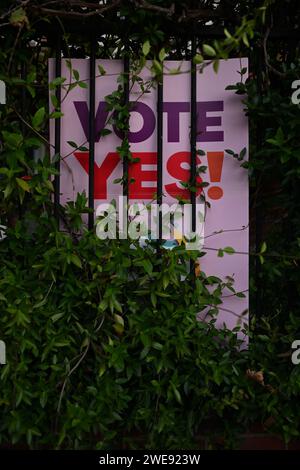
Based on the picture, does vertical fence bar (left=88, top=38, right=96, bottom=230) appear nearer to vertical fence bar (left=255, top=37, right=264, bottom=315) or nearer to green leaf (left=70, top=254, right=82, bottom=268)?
green leaf (left=70, top=254, right=82, bottom=268)

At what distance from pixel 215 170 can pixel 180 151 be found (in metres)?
0.20

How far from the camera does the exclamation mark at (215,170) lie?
259 centimetres

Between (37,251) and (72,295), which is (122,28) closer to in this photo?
(37,251)

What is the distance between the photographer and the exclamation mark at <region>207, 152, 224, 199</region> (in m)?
2.59

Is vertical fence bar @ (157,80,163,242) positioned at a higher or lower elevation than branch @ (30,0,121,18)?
lower

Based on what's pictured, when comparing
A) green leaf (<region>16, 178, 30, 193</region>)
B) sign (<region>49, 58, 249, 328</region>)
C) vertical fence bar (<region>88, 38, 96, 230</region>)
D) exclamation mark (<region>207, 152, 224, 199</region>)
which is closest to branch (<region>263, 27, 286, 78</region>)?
sign (<region>49, 58, 249, 328</region>)

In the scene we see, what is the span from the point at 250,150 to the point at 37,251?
1156mm

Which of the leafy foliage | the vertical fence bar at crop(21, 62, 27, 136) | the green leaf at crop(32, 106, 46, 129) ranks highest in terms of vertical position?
the vertical fence bar at crop(21, 62, 27, 136)

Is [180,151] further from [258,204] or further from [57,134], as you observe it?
[57,134]

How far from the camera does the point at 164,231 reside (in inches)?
101

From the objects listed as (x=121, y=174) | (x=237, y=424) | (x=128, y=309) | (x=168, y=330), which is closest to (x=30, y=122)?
(x=121, y=174)

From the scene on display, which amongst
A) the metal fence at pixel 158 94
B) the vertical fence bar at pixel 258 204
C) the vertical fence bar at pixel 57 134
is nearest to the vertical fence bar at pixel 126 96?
the metal fence at pixel 158 94

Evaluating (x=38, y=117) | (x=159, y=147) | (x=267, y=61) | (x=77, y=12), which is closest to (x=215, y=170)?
(x=159, y=147)
